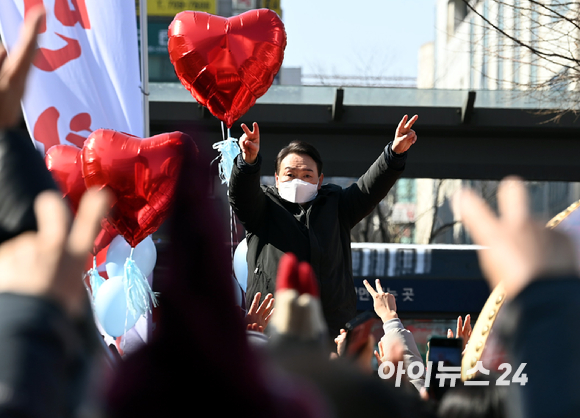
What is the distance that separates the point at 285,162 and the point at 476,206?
2634mm

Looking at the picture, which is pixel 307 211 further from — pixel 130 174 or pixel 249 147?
pixel 130 174

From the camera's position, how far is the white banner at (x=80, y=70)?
190 inches

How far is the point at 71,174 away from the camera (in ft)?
12.8

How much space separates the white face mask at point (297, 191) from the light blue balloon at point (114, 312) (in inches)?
52.7

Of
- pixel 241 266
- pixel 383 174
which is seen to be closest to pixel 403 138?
pixel 383 174

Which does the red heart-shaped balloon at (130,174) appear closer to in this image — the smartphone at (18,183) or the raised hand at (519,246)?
the smartphone at (18,183)

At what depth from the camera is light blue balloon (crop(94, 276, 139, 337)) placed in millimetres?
4051

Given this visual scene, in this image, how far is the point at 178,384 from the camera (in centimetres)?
68

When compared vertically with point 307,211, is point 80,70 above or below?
above

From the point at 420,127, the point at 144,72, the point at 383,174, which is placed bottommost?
the point at 420,127

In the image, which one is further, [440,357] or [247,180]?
[247,180]

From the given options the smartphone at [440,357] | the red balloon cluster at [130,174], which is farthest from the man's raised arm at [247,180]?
the smartphone at [440,357]

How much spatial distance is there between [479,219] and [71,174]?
3476 mm

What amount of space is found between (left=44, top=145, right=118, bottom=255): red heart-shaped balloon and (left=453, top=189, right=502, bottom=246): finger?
120 inches
